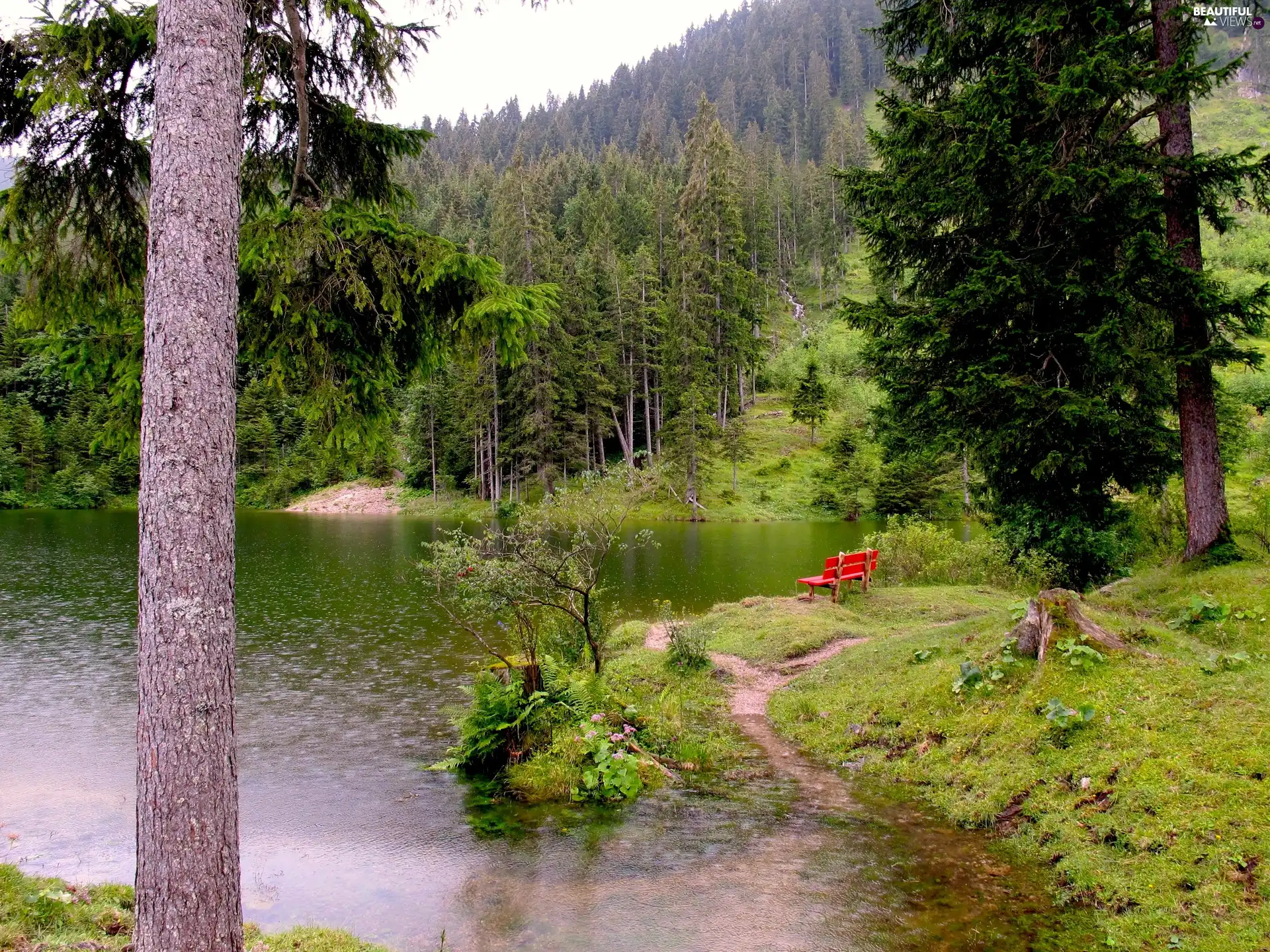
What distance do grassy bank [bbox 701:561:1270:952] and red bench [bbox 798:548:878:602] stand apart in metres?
4.94

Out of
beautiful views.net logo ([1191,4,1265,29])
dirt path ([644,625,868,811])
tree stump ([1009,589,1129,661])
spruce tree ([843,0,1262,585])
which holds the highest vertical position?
beautiful views.net logo ([1191,4,1265,29])

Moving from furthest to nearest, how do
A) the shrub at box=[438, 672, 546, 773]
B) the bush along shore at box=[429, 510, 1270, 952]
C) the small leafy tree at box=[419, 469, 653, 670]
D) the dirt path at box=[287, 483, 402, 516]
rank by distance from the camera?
the dirt path at box=[287, 483, 402, 516] < the small leafy tree at box=[419, 469, 653, 670] < the shrub at box=[438, 672, 546, 773] < the bush along shore at box=[429, 510, 1270, 952]

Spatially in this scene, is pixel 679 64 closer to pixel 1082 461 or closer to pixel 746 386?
pixel 746 386

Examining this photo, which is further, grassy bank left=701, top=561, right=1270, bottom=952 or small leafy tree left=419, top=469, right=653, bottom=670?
small leafy tree left=419, top=469, right=653, bottom=670

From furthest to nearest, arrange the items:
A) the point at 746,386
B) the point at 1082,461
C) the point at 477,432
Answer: the point at 746,386, the point at 477,432, the point at 1082,461

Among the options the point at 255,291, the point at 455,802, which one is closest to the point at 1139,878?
the point at 455,802

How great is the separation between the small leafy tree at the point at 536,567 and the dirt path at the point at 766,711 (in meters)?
2.14

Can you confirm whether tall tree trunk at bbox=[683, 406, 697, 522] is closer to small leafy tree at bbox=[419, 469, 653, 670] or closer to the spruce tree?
the spruce tree

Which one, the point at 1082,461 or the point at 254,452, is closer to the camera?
the point at 1082,461

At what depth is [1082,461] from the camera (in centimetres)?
992

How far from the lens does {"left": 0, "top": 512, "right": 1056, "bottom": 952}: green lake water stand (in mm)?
4660

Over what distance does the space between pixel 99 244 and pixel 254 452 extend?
218ft

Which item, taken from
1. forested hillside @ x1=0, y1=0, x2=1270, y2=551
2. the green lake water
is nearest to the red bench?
the green lake water

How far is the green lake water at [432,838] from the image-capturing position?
466 centimetres
